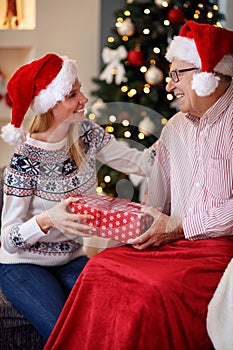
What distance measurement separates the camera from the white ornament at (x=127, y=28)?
163 inches

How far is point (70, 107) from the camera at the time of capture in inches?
102

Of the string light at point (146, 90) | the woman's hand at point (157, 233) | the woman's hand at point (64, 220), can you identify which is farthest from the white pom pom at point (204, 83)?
the string light at point (146, 90)

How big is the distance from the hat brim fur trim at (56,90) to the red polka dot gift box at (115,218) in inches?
15.7

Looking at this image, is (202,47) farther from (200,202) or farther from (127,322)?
(127,322)

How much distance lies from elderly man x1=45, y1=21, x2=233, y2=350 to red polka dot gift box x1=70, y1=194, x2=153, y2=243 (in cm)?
4

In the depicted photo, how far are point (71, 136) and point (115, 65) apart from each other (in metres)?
1.66

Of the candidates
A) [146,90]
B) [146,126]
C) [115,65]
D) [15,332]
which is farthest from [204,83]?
[115,65]

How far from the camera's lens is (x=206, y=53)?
2408 mm

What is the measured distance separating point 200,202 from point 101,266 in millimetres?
426

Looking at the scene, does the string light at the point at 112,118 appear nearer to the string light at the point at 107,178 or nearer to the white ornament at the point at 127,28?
the string light at the point at 107,178

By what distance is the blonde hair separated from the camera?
2.62m

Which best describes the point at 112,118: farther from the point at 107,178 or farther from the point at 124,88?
the point at 107,178

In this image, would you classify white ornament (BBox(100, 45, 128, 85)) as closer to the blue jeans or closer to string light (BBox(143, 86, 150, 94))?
string light (BBox(143, 86, 150, 94))

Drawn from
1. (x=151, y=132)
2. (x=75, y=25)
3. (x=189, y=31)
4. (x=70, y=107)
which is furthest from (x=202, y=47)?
(x=75, y=25)
